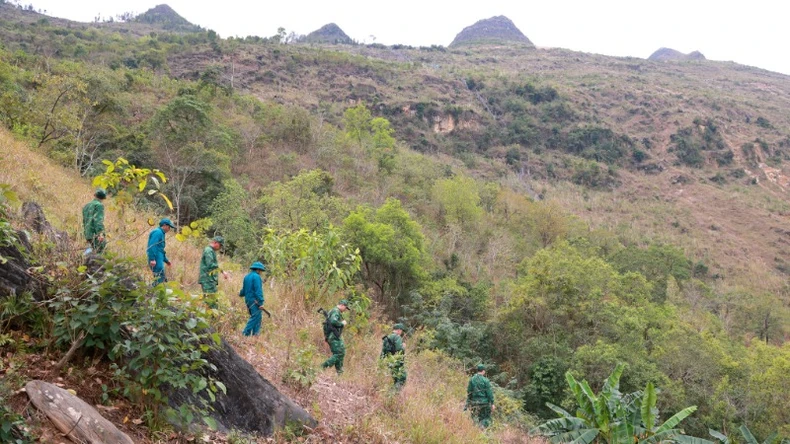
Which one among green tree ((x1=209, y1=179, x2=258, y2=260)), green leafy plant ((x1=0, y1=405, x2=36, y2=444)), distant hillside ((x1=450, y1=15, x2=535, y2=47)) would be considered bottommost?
green tree ((x1=209, y1=179, x2=258, y2=260))

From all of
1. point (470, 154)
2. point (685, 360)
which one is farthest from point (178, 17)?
point (685, 360)

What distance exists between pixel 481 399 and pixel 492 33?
20216 centimetres

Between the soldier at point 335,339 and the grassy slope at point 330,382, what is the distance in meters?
0.19

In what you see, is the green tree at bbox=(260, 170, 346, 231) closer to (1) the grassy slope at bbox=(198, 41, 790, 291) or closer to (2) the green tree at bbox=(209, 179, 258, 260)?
(2) the green tree at bbox=(209, 179, 258, 260)

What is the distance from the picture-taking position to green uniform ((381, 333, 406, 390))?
641 cm

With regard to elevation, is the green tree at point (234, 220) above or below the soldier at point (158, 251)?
below

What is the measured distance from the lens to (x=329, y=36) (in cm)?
15462

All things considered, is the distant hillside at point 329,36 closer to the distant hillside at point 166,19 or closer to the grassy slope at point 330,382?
the distant hillside at point 166,19

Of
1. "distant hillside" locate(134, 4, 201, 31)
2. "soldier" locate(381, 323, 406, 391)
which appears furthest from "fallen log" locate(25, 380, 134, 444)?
"distant hillside" locate(134, 4, 201, 31)

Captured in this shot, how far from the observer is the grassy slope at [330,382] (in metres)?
4.91

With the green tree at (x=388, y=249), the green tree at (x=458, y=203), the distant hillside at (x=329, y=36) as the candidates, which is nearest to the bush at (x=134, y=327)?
the green tree at (x=388, y=249)

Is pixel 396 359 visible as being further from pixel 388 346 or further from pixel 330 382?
pixel 330 382

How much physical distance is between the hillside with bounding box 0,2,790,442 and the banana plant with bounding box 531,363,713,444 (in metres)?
1.33

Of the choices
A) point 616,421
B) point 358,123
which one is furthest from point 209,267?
point 358,123
